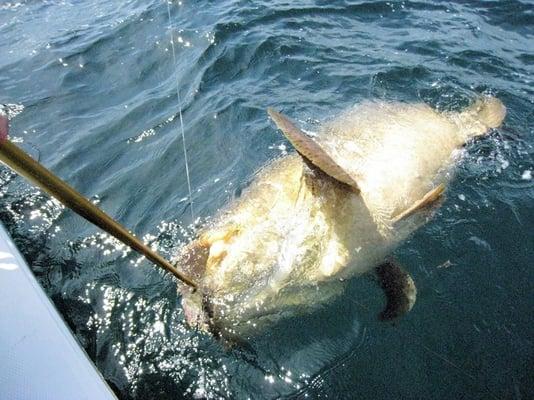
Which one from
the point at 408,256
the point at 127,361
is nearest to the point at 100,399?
the point at 127,361

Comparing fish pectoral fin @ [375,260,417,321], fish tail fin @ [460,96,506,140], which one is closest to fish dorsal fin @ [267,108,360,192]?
fish pectoral fin @ [375,260,417,321]

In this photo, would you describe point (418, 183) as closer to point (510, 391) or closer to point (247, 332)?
point (510, 391)

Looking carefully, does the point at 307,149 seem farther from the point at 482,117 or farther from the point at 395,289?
the point at 482,117

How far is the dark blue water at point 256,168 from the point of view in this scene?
10.6 ft

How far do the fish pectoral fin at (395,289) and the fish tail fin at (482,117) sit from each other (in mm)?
2169

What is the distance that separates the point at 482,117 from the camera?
16.8ft

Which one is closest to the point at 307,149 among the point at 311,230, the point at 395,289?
the point at 311,230

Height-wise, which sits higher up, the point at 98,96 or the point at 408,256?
the point at 98,96

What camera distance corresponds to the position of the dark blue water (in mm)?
3232

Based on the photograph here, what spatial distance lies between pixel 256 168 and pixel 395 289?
Answer: 2.08 meters

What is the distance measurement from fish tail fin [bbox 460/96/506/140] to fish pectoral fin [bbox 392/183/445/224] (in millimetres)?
1525

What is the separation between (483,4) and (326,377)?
305 inches

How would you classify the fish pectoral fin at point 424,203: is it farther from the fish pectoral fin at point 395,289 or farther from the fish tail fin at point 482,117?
the fish tail fin at point 482,117

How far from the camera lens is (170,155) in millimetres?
5367
